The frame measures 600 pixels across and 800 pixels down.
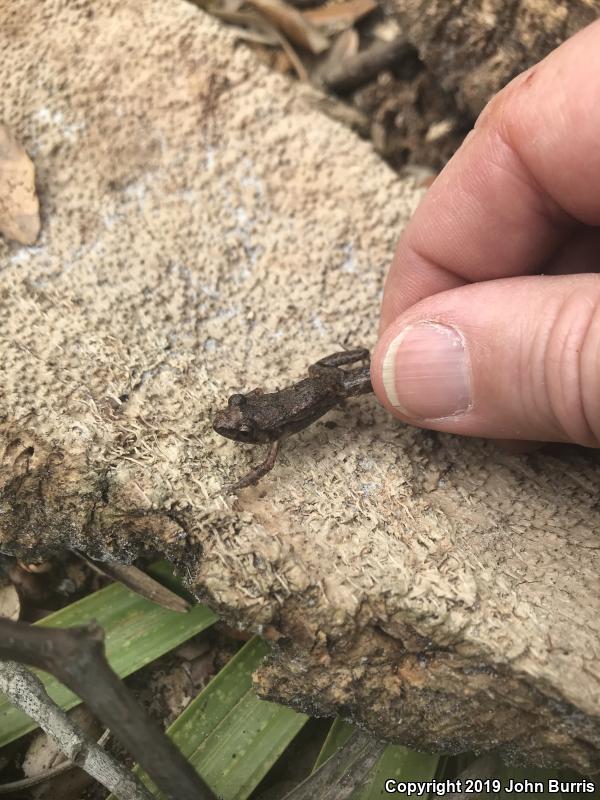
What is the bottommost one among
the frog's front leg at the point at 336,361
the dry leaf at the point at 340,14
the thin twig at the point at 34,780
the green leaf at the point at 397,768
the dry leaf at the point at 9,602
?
the green leaf at the point at 397,768

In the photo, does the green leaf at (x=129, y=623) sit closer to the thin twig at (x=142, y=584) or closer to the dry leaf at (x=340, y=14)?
the thin twig at (x=142, y=584)

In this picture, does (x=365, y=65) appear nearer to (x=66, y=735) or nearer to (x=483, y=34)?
(x=483, y=34)

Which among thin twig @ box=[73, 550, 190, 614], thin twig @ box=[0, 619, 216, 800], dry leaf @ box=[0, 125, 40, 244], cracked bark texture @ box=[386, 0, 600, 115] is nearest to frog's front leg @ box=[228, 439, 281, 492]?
thin twig @ box=[73, 550, 190, 614]

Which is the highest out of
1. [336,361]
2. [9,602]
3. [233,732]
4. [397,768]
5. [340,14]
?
[340,14]

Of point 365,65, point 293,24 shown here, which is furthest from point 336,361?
point 293,24

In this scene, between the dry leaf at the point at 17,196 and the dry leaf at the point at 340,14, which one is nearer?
the dry leaf at the point at 17,196

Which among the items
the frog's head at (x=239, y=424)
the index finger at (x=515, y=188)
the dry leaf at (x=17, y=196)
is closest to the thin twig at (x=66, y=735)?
the frog's head at (x=239, y=424)

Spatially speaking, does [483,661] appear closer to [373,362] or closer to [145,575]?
[373,362]

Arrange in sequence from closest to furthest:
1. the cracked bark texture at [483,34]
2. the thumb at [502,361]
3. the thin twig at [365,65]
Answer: the thumb at [502,361]
the cracked bark texture at [483,34]
the thin twig at [365,65]
